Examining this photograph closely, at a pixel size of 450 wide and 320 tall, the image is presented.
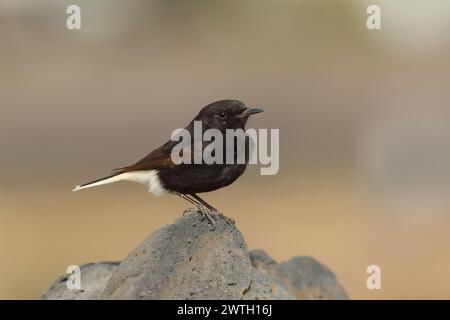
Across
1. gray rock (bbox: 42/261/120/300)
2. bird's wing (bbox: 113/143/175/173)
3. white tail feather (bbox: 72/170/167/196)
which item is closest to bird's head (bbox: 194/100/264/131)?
bird's wing (bbox: 113/143/175/173)

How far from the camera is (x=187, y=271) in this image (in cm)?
605

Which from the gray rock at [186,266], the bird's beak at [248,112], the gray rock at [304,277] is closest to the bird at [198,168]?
the bird's beak at [248,112]

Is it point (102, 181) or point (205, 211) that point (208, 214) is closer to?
point (205, 211)

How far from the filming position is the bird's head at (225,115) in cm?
743

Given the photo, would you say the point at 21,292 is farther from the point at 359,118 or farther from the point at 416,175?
the point at 359,118

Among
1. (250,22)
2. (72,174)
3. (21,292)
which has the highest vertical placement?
(250,22)

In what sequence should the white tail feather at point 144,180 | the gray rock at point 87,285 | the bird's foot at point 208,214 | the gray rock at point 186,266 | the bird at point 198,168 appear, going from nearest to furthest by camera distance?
the gray rock at point 186,266, the bird's foot at point 208,214, the gray rock at point 87,285, the bird at point 198,168, the white tail feather at point 144,180

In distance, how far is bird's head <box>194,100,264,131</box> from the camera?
7430 millimetres

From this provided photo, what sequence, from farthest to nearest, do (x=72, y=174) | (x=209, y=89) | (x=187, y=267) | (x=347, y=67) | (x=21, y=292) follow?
1. (x=347, y=67)
2. (x=209, y=89)
3. (x=72, y=174)
4. (x=21, y=292)
5. (x=187, y=267)

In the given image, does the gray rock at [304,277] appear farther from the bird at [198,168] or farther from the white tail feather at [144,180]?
the white tail feather at [144,180]

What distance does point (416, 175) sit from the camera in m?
25.9

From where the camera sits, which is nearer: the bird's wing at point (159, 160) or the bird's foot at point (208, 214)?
the bird's foot at point (208, 214)
